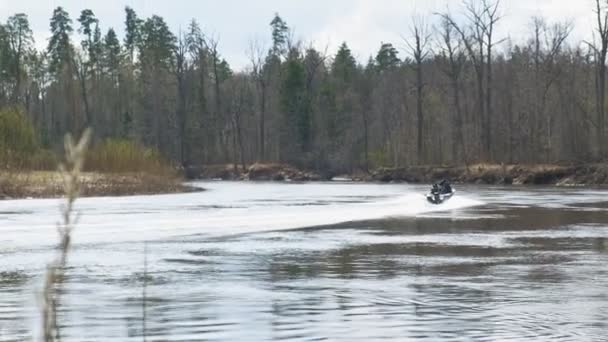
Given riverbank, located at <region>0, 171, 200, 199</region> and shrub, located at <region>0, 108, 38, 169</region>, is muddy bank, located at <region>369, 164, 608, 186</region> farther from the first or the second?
shrub, located at <region>0, 108, 38, 169</region>

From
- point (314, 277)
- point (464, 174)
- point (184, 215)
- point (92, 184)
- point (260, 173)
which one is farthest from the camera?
point (260, 173)

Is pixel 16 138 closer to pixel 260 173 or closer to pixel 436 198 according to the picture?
pixel 436 198

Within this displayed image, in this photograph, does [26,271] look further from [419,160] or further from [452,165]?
[419,160]

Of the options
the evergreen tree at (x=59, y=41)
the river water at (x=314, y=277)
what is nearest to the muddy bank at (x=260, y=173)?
the evergreen tree at (x=59, y=41)

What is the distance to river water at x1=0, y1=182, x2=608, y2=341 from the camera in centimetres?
1020

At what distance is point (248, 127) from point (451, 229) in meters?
98.3

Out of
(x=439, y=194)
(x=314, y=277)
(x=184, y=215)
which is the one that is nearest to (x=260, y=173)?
(x=439, y=194)

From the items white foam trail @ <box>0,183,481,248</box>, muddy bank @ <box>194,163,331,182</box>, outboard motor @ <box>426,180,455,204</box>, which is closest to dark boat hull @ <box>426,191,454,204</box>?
outboard motor @ <box>426,180,455,204</box>

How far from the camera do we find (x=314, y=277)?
14773mm

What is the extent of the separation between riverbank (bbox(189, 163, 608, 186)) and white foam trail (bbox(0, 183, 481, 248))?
2332 centimetres

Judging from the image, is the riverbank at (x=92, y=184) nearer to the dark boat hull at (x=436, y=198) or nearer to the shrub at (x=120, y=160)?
the shrub at (x=120, y=160)

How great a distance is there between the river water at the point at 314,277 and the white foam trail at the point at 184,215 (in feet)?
0.36

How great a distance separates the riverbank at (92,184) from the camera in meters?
42.0

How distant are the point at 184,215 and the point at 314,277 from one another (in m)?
16.2
